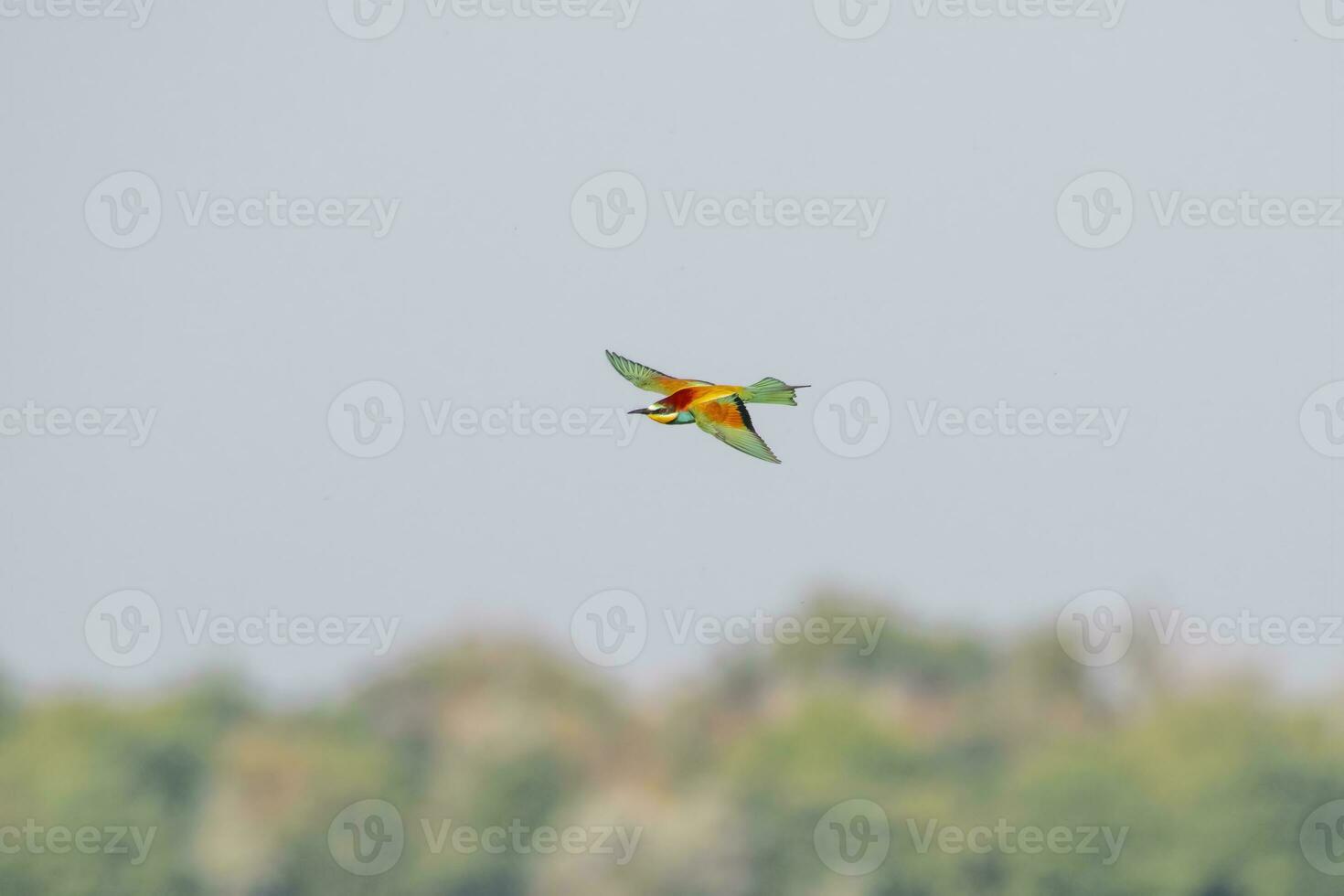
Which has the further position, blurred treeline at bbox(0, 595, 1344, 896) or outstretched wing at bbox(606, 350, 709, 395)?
blurred treeline at bbox(0, 595, 1344, 896)

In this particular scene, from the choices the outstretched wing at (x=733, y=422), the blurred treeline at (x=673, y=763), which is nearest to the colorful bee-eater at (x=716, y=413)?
the outstretched wing at (x=733, y=422)

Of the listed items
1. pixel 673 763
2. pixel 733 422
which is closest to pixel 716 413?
pixel 733 422

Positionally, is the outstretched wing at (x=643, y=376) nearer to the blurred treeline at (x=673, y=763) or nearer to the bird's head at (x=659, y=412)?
the bird's head at (x=659, y=412)

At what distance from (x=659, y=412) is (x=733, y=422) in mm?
409

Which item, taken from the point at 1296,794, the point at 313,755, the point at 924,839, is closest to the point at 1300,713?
the point at 1296,794

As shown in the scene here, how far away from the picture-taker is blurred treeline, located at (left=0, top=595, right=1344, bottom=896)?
68.5ft

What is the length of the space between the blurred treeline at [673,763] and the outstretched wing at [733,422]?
8294 mm

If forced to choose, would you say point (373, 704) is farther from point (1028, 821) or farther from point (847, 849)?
point (1028, 821)

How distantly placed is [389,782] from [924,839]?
16.3ft

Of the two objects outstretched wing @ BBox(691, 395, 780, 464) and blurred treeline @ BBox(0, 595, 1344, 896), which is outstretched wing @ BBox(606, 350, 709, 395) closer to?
outstretched wing @ BBox(691, 395, 780, 464)

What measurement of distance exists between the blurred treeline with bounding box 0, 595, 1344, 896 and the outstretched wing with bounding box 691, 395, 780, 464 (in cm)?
829

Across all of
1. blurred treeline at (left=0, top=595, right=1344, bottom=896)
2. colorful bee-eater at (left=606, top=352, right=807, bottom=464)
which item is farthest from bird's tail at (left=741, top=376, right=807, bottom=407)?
blurred treeline at (left=0, top=595, right=1344, bottom=896)

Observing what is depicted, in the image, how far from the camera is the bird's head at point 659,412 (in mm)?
12539

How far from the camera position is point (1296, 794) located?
22656 mm
